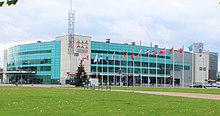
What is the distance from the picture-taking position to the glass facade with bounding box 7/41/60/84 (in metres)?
128

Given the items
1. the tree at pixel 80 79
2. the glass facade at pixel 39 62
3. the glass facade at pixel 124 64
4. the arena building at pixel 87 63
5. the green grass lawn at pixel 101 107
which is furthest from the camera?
the glass facade at pixel 124 64

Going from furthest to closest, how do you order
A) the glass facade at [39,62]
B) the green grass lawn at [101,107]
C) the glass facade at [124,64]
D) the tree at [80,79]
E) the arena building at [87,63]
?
the glass facade at [124,64] < the glass facade at [39,62] < the arena building at [87,63] < the tree at [80,79] < the green grass lawn at [101,107]

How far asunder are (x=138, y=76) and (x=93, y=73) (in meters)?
20.7

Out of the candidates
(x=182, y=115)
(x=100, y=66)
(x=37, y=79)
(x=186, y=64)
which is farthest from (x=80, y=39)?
(x=182, y=115)

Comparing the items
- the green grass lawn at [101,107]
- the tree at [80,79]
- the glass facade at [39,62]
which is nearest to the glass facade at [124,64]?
the glass facade at [39,62]

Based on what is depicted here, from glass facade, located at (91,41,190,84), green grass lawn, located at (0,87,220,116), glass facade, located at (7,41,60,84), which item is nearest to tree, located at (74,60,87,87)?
glass facade, located at (91,41,190,84)

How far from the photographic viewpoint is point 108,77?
5148 inches

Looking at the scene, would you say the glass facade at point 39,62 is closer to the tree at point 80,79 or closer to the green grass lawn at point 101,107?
the tree at point 80,79

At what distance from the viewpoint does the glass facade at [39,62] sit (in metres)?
128

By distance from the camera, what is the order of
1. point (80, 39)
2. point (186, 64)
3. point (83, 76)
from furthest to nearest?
point (186, 64)
point (80, 39)
point (83, 76)

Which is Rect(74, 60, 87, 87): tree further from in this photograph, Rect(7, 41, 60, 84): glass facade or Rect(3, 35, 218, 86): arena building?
Rect(7, 41, 60, 84): glass facade

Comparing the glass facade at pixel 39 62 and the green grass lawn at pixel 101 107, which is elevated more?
the glass facade at pixel 39 62

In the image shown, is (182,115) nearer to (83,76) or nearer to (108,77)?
(83,76)

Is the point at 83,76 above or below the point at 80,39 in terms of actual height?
below
